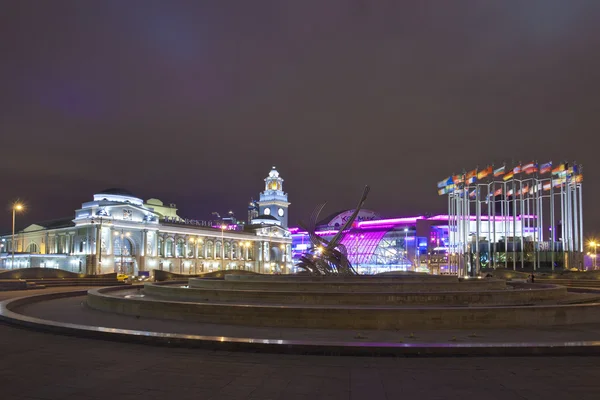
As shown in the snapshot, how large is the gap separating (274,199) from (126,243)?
2252 inches

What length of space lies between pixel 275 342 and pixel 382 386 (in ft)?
11.1

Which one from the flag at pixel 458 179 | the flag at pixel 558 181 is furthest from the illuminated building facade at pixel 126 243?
the flag at pixel 558 181

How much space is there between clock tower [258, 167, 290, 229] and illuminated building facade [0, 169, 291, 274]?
20894 millimetres

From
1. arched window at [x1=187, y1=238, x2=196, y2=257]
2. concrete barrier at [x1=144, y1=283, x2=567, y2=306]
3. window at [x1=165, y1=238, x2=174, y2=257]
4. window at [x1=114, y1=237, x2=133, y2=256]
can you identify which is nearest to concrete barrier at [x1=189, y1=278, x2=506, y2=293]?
concrete barrier at [x1=144, y1=283, x2=567, y2=306]

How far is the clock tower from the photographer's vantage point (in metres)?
149

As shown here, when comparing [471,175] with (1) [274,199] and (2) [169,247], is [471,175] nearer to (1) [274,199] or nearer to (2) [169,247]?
(2) [169,247]

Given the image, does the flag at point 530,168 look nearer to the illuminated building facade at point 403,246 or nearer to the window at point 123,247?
the illuminated building facade at point 403,246

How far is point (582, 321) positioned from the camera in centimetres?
1720

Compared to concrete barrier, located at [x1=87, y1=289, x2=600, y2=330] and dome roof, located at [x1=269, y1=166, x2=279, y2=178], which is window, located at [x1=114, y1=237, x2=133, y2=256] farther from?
concrete barrier, located at [x1=87, y1=289, x2=600, y2=330]

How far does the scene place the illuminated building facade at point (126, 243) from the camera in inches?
3511

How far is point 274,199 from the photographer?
14825 cm

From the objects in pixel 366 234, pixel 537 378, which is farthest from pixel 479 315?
pixel 366 234

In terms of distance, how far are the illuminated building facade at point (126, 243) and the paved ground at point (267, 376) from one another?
67419 mm

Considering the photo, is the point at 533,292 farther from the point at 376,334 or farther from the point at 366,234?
the point at 366,234
